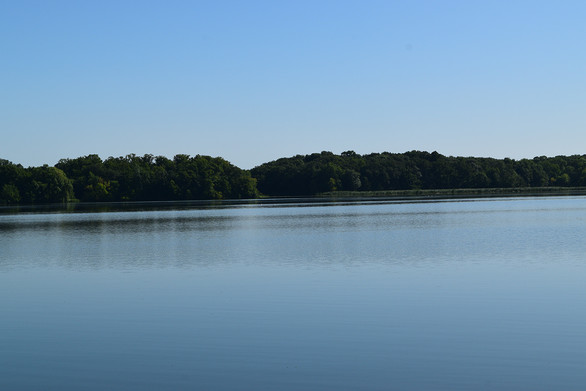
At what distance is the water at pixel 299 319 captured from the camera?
8703 millimetres

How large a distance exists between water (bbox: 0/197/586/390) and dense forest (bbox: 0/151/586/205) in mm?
84542

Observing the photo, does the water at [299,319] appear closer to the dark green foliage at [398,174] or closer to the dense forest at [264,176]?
the dense forest at [264,176]

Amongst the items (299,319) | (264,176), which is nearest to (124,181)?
(264,176)

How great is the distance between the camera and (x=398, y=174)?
14150 cm

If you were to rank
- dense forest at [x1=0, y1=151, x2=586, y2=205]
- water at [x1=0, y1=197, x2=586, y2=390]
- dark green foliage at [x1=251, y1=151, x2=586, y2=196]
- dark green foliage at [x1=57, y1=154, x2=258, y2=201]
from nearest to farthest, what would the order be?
water at [x1=0, y1=197, x2=586, y2=390], dense forest at [x1=0, y1=151, x2=586, y2=205], dark green foliage at [x1=57, y1=154, x2=258, y2=201], dark green foliage at [x1=251, y1=151, x2=586, y2=196]

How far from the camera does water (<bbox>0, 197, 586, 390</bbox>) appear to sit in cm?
870

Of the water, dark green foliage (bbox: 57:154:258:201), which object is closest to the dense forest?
dark green foliage (bbox: 57:154:258:201)

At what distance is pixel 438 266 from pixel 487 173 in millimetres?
130990

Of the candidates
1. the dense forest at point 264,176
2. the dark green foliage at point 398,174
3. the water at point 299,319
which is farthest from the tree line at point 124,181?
the water at point 299,319

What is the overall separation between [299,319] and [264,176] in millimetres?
129096

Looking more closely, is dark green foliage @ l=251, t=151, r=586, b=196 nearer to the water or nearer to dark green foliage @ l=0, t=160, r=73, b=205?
dark green foliage @ l=0, t=160, r=73, b=205

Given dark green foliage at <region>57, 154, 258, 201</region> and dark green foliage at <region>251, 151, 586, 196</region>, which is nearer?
dark green foliage at <region>57, 154, 258, 201</region>

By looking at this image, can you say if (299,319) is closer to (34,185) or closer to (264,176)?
(34,185)

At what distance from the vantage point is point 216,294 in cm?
1511
